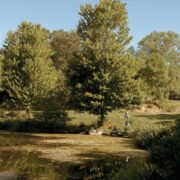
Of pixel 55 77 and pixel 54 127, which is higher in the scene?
pixel 55 77

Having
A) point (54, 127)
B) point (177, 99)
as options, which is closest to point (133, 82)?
point (54, 127)

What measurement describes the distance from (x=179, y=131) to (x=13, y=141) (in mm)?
22235

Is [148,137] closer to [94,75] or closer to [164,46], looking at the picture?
[94,75]

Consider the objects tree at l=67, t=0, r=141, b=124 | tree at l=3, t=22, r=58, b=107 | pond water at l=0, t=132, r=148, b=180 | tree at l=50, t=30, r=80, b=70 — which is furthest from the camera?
tree at l=50, t=30, r=80, b=70

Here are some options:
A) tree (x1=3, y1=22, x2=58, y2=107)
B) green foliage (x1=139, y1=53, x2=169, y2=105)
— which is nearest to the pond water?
tree (x1=3, y1=22, x2=58, y2=107)

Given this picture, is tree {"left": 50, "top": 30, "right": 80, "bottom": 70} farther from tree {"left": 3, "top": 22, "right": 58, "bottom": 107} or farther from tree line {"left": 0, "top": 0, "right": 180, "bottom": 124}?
tree line {"left": 0, "top": 0, "right": 180, "bottom": 124}

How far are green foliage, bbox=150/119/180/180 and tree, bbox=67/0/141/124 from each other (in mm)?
28086

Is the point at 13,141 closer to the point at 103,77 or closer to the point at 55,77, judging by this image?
the point at 103,77

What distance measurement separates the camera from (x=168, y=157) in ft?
39.5

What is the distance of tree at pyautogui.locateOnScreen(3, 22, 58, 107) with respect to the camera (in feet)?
169

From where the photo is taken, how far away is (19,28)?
5703 centimetres

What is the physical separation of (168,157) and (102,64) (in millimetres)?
30659

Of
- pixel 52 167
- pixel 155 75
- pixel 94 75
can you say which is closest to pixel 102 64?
pixel 94 75

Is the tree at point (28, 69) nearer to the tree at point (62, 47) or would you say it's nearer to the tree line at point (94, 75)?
the tree line at point (94, 75)
